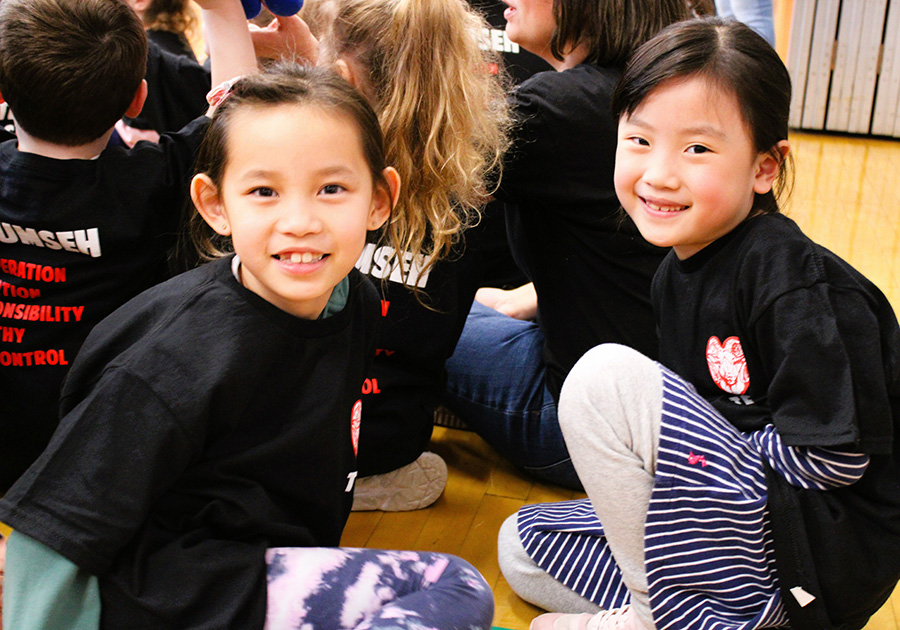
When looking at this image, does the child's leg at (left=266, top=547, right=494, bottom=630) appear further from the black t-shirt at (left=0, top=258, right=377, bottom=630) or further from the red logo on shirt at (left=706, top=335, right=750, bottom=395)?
the red logo on shirt at (left=706, top=335, right=750, bottom=395)

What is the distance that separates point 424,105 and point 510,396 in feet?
1.70

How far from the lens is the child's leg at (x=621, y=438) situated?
1012 mm

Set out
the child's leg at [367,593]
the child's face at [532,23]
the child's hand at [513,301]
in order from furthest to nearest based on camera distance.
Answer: the child's hand at [513,301]
the child's face at [532,23]
the child's leg at [367,593]

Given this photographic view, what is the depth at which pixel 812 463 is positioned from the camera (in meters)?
0.98

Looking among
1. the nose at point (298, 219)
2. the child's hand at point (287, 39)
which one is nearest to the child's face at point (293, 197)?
the nose at point (298, 219)

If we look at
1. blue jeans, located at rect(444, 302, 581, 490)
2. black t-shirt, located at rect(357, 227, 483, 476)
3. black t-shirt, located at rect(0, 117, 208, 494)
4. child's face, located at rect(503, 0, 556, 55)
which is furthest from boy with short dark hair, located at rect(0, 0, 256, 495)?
blue jeans, located at rect(444, 302, 581, 490)

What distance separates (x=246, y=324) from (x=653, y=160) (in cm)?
52

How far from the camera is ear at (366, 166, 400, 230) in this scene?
3.48 ft

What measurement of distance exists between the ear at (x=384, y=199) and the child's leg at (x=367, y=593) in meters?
0.37

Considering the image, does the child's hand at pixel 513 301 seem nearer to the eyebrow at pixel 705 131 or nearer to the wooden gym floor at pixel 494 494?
the wooden gym floor at pixel 494 494

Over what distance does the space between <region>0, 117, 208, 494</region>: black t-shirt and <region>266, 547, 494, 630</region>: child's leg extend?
0.61 m

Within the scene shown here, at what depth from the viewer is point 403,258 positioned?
4.46 ft

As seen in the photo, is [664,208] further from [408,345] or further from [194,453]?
[194,453]

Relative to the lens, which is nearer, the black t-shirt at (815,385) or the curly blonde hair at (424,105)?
the black t-shirt at (815,385)
